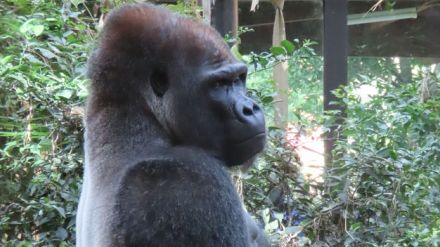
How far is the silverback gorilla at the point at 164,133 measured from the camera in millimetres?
2232

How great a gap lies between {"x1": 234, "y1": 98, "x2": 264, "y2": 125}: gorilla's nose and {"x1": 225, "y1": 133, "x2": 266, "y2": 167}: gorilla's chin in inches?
2.2

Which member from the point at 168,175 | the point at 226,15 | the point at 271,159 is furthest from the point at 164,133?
the point at 226,15

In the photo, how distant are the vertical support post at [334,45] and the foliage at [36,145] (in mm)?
2321

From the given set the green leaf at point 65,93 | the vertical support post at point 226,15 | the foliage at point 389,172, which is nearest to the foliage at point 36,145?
the green leaf at point 65,93

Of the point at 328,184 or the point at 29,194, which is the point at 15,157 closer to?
the point at 29,194

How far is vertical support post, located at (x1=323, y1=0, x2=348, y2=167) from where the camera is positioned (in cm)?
544

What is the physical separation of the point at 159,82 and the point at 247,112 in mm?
327

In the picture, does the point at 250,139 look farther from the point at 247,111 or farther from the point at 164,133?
the point at 164,133

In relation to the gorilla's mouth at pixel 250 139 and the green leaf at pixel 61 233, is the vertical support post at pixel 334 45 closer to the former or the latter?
the green leaf at pixel 61 233

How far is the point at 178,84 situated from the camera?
259 cm

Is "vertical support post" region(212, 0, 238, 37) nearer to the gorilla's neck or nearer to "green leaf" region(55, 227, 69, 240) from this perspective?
"green leaf" region(55, 227, 69, 240)

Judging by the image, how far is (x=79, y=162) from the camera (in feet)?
11.4

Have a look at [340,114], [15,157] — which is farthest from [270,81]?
[15,157]

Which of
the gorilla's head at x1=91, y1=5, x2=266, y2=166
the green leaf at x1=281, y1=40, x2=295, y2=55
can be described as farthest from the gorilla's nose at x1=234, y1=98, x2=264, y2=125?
the green leaf at x1=281, y1=40, x2=295, y2=55
